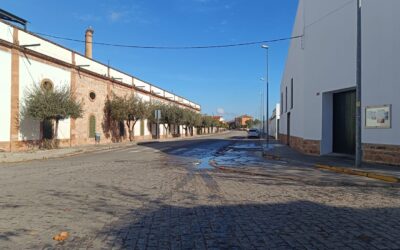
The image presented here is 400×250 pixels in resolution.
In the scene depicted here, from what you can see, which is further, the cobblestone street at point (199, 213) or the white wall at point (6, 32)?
the white wall at point (6, 32)

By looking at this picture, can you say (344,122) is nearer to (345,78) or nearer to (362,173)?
(345,78)

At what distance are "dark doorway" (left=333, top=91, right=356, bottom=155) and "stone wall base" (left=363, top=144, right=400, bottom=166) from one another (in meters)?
2.36

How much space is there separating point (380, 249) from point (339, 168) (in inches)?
418

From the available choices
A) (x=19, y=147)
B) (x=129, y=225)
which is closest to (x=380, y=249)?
(x=129, y=225)

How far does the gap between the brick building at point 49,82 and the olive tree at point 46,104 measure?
19.3 inches

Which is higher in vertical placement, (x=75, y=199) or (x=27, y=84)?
(x=27, y=84)

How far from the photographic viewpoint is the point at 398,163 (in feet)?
A: 52.3

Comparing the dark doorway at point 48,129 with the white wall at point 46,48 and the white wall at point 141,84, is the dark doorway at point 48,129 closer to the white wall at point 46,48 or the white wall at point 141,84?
the white wall at point 46,48

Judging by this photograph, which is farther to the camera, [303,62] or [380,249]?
[303,62]

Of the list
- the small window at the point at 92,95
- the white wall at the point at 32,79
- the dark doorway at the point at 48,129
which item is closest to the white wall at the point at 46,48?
the white wall at the point at 32,79

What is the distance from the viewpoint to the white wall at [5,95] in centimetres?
2480

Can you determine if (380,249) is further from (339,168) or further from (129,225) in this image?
(339,168)

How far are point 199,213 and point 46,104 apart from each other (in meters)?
21.7

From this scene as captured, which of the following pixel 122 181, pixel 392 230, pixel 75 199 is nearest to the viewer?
pixel 392 230
